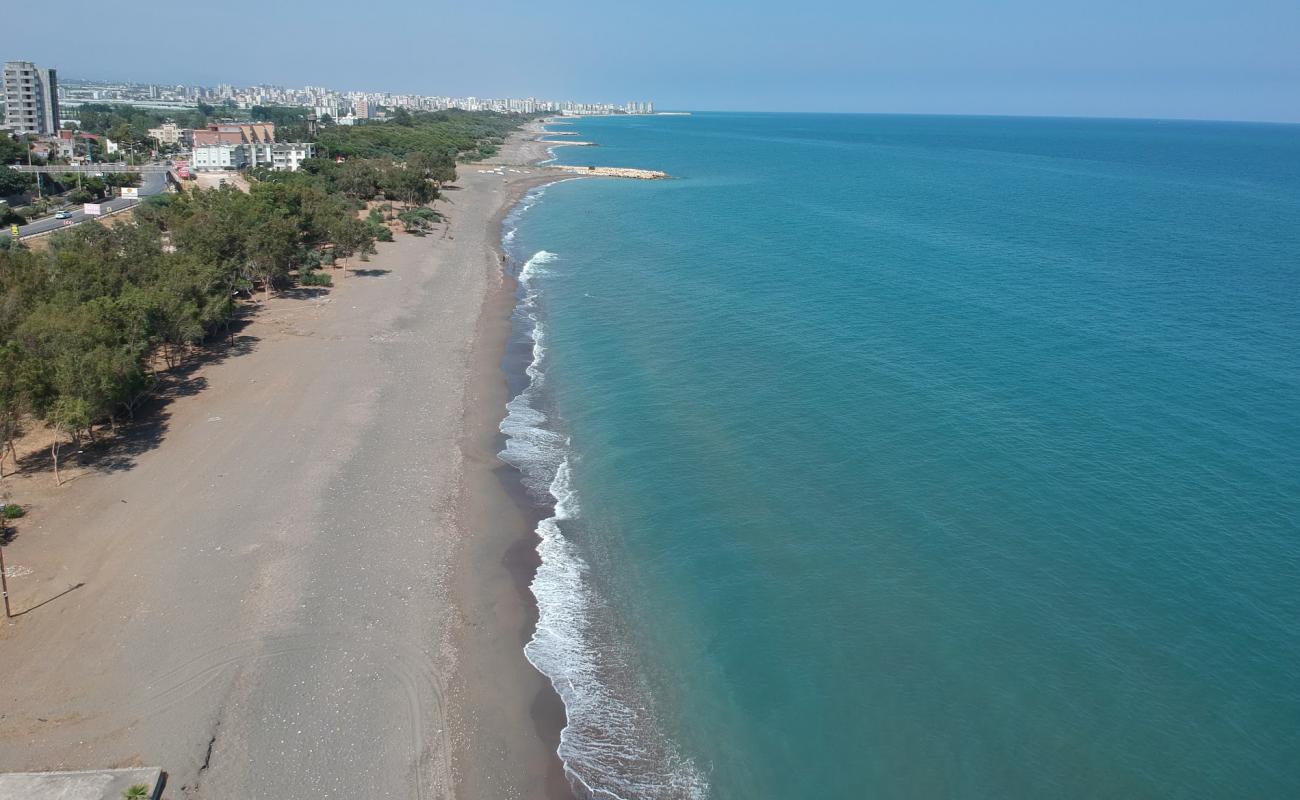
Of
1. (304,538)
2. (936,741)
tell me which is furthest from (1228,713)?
(304,538)

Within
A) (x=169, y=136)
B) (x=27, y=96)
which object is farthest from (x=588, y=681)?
(x=27, y=96)

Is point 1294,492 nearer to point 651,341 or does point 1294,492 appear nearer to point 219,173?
point 651,341

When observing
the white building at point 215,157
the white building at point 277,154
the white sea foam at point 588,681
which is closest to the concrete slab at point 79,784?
the white sea foam at point 588,681

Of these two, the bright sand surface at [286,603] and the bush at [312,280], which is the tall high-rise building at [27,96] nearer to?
the bush at [312,280]

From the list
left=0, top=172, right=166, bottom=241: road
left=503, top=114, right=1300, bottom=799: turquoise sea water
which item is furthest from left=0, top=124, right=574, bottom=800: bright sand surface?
left=0, top=172, right=166, bottom=241: road

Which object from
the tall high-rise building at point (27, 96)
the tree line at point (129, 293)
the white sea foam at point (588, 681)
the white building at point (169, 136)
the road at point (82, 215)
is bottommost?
the white sea foam at point (588, 681)

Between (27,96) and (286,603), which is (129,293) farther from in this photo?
(27,96)
